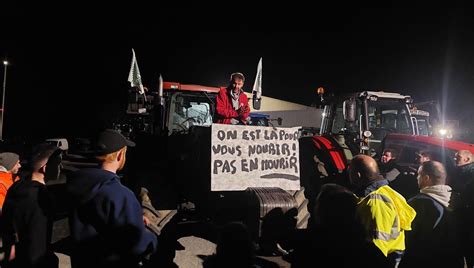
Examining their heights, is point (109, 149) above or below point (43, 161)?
above

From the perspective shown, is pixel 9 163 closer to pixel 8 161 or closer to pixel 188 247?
pixel 8 161

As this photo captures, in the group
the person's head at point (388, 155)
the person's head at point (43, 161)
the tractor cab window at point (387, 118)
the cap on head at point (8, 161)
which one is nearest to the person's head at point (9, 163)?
the cap on head at point (8, 161)

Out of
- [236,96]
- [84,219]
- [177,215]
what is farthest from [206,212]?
[84,219]

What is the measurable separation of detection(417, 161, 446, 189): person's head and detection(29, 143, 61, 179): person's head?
3468 millimetres

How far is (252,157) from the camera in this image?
13.7ft

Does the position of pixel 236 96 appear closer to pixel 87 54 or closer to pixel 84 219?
pixel 84 219

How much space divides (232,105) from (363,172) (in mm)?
2499

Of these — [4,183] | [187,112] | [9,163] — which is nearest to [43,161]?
[4,183]

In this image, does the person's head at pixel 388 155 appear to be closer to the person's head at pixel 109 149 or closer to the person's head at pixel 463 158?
the person's head at pixel 463 158

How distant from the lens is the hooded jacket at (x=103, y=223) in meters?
2.16

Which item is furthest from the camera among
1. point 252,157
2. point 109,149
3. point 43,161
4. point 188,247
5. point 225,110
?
point 188,247

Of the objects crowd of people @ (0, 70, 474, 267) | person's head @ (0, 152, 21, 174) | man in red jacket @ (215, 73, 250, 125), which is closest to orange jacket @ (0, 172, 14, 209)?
crowd of people @ (0, 70, 474, 267)

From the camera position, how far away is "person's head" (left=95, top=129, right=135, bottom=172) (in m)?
2.38

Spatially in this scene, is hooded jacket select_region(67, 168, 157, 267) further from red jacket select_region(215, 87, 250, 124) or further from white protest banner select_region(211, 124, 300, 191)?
red jacket select_region(215, 87, 250, 124)
